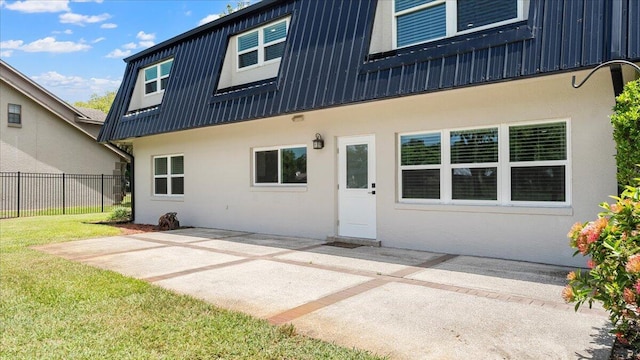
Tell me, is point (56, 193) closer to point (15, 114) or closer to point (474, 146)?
point (15, 114)

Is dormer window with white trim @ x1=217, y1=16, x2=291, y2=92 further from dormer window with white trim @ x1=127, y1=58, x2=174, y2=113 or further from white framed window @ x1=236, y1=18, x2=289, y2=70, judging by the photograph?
dormer window with white trim @ x1=127, y1=58, x2=174, y2=113

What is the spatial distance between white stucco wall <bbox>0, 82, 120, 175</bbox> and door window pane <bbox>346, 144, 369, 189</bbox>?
62.0 feet

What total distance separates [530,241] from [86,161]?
23124 mm

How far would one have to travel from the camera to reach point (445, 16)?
7566mm

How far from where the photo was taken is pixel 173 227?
1223 cm

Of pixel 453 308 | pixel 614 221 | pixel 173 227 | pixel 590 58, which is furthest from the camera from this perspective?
pixel 173 227

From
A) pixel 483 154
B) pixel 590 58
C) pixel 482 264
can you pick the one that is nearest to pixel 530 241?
pixel 482 264

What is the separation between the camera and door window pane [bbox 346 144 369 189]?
346 inches

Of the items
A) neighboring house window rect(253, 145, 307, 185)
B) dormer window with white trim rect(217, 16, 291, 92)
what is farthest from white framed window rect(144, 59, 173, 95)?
neighboring house window rect(253, 145, 307, 185)

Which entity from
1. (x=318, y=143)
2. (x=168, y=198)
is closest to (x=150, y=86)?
(x=168, y=198)

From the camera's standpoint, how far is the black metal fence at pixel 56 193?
64.2 feet

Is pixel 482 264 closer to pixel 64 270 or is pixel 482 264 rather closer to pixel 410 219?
pixel 410 219

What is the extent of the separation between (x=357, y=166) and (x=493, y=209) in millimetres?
3017

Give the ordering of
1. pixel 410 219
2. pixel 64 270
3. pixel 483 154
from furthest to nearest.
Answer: pixel 410 219 < pixel 483 154 < pixel 64 270
